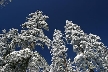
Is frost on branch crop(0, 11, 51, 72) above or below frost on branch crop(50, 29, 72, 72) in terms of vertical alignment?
below

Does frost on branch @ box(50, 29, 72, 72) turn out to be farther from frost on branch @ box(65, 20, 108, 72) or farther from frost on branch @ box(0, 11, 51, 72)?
frost on branch @ box(0, 11, 51, 72)

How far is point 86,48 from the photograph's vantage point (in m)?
28.9

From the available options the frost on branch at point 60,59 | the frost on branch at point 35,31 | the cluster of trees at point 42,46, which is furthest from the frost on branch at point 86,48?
the frost on branch at point 35,31

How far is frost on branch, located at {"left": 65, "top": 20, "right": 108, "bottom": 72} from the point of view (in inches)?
1117

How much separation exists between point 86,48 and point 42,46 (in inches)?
350

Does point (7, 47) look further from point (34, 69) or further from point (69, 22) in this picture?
point (69, 22)

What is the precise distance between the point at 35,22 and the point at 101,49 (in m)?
13.4

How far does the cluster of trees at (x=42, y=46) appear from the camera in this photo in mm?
18312

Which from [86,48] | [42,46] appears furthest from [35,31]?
[86,48]

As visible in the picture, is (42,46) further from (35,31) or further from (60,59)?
(60,59)

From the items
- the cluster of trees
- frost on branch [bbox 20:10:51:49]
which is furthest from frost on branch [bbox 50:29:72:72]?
frost on branch [bbox 20:10:51:49]

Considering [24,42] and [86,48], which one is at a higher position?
[86,48]

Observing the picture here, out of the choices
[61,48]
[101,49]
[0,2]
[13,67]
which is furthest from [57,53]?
[0,2]

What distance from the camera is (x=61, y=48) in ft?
117
